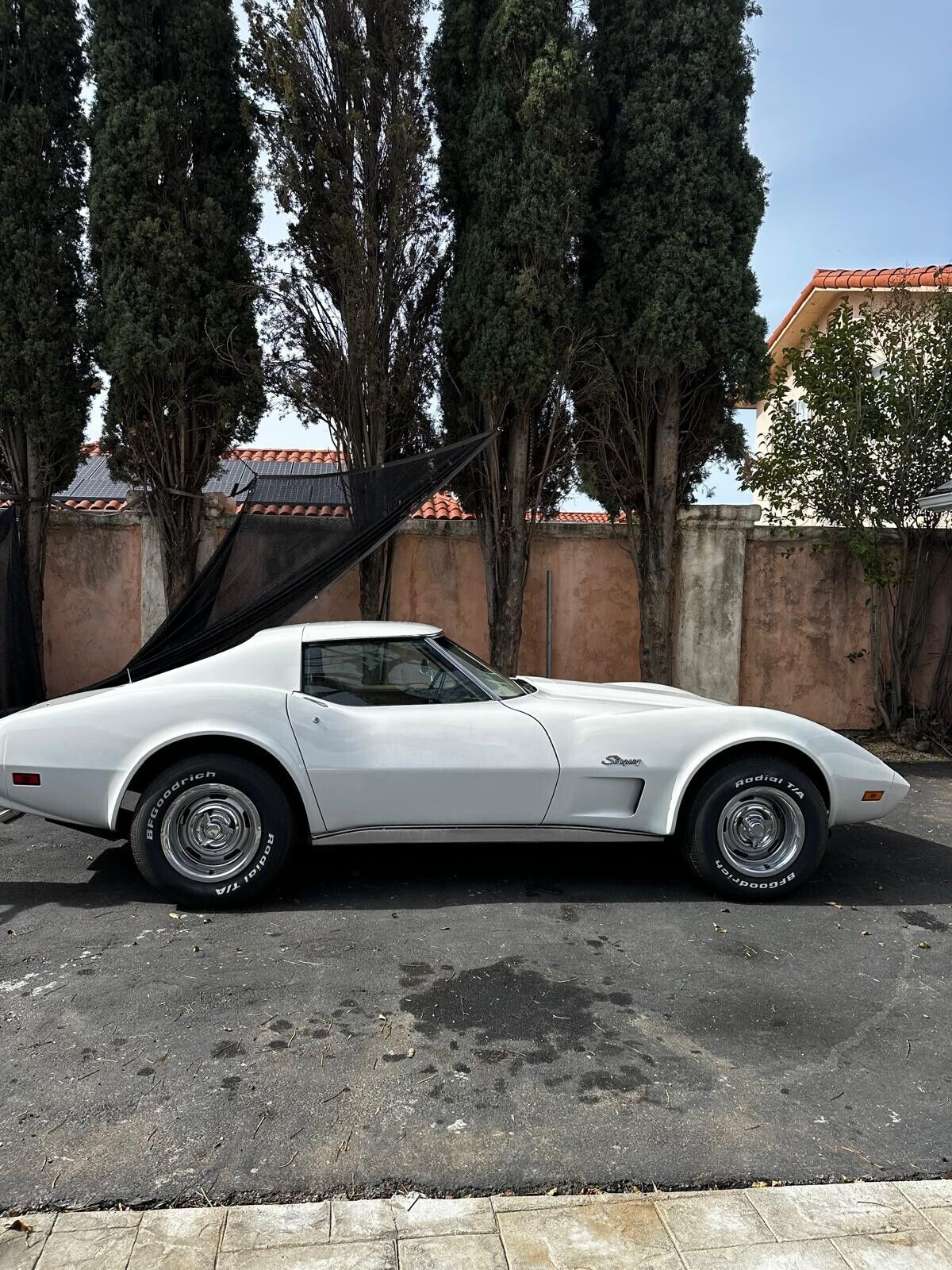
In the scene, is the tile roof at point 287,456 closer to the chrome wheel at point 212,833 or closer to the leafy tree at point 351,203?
the leafy tree at point 351,203

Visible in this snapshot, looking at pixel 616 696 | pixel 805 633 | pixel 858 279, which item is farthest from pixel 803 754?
pixel 858 279

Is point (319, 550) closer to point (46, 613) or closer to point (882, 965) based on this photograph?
point (46, 613)

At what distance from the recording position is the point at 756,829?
4027 mm

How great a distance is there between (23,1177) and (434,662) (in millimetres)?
2570

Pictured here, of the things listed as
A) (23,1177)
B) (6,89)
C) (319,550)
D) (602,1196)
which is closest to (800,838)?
(602,1196)

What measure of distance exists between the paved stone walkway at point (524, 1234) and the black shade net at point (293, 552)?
4.56 meters

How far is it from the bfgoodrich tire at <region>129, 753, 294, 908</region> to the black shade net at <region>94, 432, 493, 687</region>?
8.06ft

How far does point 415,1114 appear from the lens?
2408 millimetres

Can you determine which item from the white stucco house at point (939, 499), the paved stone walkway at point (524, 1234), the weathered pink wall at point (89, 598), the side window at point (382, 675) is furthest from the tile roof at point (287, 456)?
the paved stone walkway at point (524, 1234)

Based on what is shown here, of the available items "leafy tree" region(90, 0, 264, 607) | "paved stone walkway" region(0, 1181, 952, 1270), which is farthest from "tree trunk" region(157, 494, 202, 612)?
"paved stone walkway" region(0, 1181, 952, 1270)

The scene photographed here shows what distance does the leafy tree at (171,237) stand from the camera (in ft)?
24.1

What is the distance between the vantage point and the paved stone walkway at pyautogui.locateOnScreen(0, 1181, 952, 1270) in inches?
73.7

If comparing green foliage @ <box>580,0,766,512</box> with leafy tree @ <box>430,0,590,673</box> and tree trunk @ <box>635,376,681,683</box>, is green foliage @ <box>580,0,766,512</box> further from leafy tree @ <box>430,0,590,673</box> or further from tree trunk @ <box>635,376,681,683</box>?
leafy tree @ <box>430,0,590,673</box>

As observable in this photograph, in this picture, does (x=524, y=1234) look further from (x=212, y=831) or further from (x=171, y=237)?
(x=171, y=237)
